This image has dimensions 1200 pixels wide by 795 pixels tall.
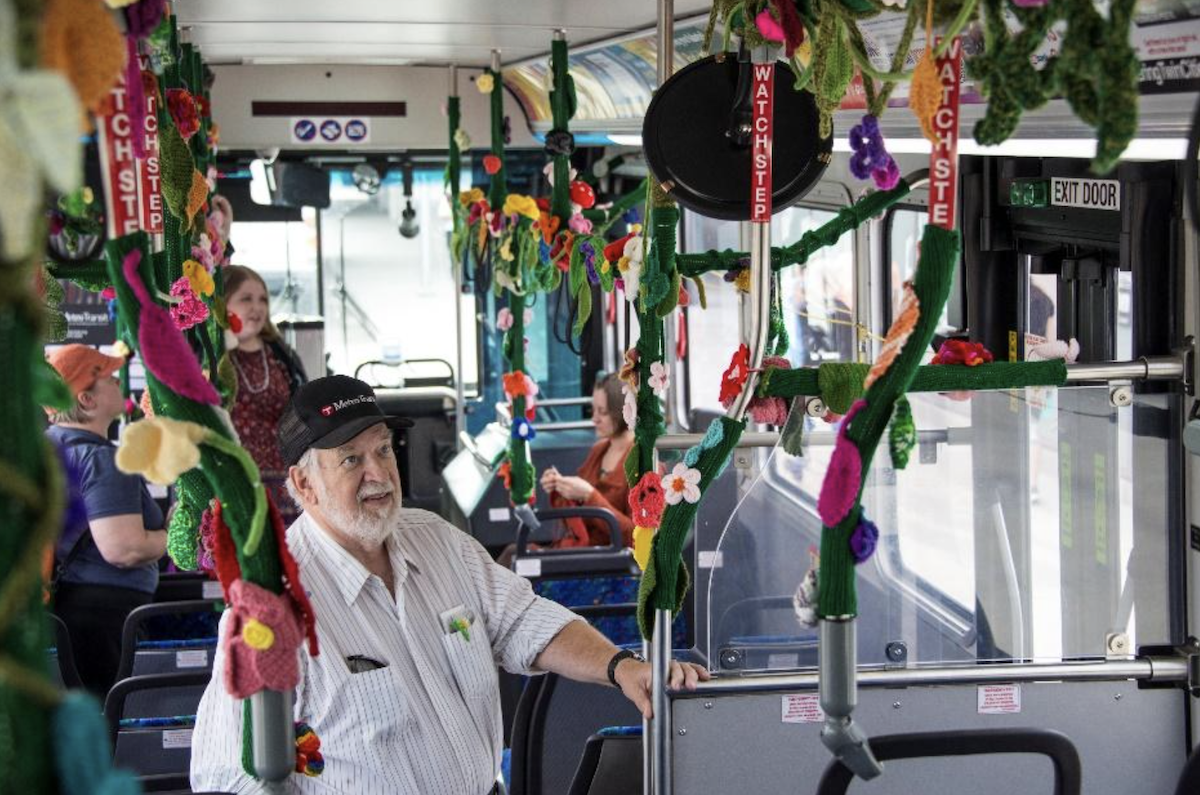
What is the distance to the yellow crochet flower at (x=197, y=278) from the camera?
3783 millimetres

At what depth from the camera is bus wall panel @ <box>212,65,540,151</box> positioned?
26.5ft

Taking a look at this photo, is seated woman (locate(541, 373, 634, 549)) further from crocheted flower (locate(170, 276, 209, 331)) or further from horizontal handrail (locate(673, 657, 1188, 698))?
horizontal handrail (locate(673, 657, 1188, 698))

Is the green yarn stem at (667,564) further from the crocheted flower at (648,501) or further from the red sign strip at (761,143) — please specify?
the red sign strip at (761,143)

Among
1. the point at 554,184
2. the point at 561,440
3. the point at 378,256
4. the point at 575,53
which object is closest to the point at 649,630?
the point at 554,184

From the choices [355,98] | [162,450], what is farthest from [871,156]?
[355,98]

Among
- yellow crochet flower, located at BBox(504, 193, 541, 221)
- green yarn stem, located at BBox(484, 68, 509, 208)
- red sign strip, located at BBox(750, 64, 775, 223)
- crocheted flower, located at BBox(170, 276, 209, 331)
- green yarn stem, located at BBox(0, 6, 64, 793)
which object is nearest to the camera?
green yarn stem, located at BBox(0, 6, 64, 793)

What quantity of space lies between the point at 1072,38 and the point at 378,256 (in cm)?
996

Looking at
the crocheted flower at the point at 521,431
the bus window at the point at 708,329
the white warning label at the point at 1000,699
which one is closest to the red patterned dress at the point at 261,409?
the crocheted flower at the point at 521,431

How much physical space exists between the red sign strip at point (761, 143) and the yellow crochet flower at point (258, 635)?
3.62 ft

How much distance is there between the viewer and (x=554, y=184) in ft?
19.7

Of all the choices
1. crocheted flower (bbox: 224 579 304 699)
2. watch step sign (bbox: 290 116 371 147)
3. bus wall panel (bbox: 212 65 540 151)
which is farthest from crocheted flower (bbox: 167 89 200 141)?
watch step sign (bbox: 290 116 371 147)

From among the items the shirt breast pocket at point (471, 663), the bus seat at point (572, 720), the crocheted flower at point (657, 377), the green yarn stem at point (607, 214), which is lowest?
the bus seat at point (572, 720)

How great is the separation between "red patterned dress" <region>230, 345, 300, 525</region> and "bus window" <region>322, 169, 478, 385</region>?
4.72 m

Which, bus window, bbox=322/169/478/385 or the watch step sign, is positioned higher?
the watch step sign
